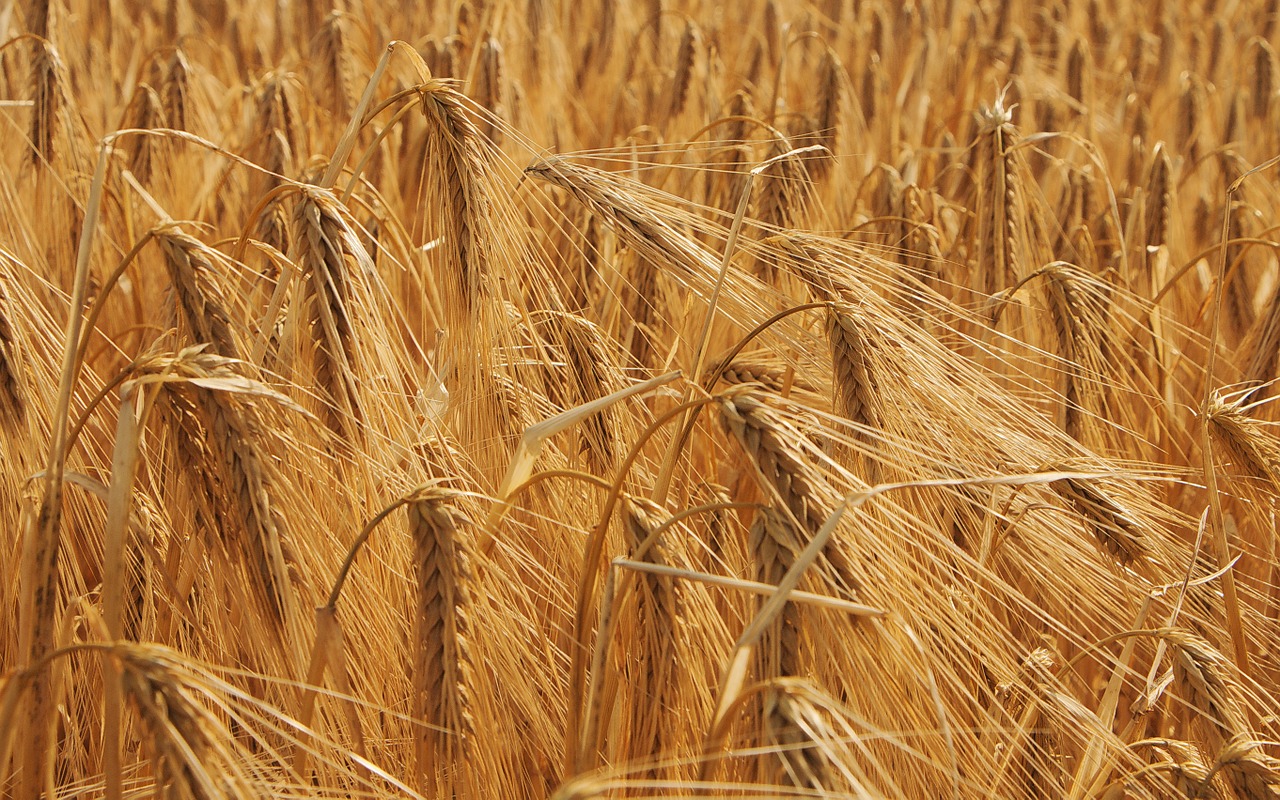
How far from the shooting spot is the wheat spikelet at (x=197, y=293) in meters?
1.02

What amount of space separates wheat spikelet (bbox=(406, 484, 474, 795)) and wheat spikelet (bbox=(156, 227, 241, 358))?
26 cm

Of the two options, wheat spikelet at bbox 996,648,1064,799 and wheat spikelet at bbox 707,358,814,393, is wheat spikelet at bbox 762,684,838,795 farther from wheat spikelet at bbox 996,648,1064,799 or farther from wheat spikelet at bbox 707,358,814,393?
wheat spikelet at bbox 707,358,814,393

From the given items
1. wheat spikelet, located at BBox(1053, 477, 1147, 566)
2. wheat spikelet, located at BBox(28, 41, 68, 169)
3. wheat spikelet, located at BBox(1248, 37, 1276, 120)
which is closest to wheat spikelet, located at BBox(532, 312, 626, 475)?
wheat spikelet, located at BBox(1053, 477, 1147, 566)

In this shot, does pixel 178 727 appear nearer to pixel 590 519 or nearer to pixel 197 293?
pixel 197 293

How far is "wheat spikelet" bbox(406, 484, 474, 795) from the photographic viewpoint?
3.04ft

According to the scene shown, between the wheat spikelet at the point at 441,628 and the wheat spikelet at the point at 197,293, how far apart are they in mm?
258

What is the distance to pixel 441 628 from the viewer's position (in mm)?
962

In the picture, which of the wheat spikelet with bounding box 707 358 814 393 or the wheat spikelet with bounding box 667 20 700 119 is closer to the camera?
the wheat spikelet with bounding box 707 358 814 393

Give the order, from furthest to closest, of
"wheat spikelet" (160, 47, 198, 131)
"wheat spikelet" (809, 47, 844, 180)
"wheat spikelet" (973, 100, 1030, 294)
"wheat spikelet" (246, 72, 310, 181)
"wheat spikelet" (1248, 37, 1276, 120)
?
"wheat spikelet" (1248, 37, 1276, 120) < "wheat spikelet" (809, 47, 844, 180) < "wheat spikelet" (160, 47, 198, 131) < "wheat spikelet" (246, 72, 310, 181) < "wheat spikelet" (973, 100, 1030, 294)

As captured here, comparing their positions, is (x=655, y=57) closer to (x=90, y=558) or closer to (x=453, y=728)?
(x=90, y=558)

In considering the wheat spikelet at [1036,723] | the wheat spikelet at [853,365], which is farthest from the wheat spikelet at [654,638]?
the wheat spikelet at [1036,723]

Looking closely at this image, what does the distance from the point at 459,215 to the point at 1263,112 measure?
3241 millimetres

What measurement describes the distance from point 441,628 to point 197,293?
0.38 m

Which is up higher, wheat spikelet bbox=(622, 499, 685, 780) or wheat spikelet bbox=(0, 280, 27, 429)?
wheat spikelet bbox=(0, 280, 27, 429)
